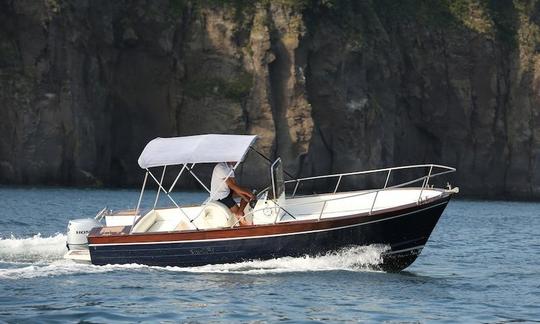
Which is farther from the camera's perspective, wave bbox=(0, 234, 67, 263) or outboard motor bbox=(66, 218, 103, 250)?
wave bbox=(0, 234, 67, 263)

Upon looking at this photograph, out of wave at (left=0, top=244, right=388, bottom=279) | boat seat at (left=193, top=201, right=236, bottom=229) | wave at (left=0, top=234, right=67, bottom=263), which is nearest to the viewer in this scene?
wave at (left=0, top=244, right=388, bottom=279)

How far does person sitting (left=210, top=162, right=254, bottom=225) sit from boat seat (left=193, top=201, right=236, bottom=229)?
0.71ft

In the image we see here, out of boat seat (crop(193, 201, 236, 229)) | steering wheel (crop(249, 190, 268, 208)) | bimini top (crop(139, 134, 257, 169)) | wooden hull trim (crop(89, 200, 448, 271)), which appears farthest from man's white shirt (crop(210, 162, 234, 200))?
wooden hull trim (crop(89, 200, 448, 271))

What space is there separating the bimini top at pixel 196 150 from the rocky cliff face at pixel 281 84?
41515mm

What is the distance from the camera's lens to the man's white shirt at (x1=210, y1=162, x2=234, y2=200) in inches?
984

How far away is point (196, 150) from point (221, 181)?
34.2 inches

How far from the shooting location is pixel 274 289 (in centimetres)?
2192

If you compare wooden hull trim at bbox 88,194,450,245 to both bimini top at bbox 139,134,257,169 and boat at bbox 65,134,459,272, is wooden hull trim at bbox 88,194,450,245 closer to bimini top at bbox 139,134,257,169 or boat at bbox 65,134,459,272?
boat at bbox 65,134,459,272

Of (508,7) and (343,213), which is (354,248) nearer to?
(343,213)

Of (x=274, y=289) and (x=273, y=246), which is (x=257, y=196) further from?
(x=274, y=289)

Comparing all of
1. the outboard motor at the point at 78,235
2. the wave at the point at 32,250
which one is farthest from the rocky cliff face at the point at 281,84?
the outboard motor at the point at 78,235

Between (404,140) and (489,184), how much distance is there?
7761mm

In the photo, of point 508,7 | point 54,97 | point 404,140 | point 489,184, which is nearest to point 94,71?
point 54,97

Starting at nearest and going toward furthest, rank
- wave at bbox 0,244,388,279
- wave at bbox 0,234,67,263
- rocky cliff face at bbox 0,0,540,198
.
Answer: wave at bbox 0,244,388,279
wave at bbox 0,234,67,263
rocky cliff face at bbox 0,0,540,198
